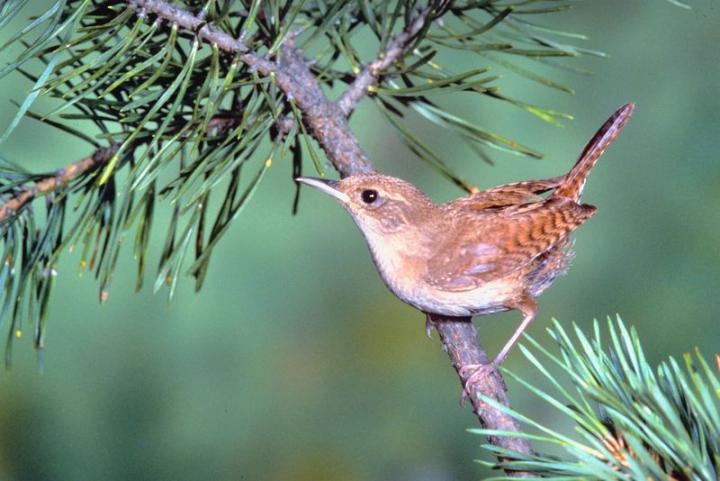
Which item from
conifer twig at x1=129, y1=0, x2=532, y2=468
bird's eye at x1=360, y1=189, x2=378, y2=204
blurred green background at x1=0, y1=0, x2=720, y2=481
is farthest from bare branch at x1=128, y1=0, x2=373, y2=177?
blurred green background at x1=0, y1=0, x2=720, y2=481

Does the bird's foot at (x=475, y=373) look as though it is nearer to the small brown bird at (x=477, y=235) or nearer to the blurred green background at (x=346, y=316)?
the small brown bird at (x=477, y=235)

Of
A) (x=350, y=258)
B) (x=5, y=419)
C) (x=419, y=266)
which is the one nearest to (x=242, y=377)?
(x=350, y=258)

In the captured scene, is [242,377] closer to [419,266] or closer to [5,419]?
[5,419]

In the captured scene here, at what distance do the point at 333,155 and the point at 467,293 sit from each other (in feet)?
0.94

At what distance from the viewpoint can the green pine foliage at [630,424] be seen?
669 millimetres

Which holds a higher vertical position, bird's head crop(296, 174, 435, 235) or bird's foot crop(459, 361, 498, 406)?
bird's head crop(296, 174, 435, 235)

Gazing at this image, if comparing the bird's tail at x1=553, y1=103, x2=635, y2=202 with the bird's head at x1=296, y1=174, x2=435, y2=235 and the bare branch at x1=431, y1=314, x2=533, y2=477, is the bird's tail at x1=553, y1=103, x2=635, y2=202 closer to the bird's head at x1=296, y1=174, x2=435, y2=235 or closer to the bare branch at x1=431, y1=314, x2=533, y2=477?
the bird's head at x1=296, y1=174, x2=435, y2=235

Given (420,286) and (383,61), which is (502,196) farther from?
(383,61)

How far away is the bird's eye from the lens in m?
1.25

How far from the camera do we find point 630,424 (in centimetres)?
69

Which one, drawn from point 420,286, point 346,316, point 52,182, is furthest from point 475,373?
point 346,316

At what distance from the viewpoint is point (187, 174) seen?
1.02m

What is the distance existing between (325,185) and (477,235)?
0.79ft

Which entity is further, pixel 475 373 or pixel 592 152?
pixel 592 152
